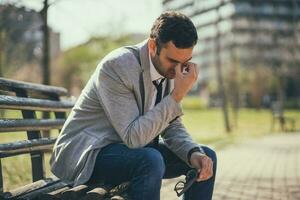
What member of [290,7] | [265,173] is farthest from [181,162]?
[290,7]

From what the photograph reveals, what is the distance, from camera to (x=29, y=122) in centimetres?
344

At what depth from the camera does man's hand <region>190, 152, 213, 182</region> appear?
10.1ft

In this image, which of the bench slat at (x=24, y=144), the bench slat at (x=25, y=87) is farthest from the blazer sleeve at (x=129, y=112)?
the bench slat at (x=25, y=87)

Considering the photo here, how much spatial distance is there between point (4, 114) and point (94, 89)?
128 centimetres

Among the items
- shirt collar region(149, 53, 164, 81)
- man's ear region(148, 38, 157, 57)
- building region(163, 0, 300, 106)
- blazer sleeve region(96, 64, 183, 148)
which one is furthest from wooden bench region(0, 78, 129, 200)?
building region(163, 0, 300, 106)

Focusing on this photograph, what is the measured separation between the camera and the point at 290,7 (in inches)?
4038

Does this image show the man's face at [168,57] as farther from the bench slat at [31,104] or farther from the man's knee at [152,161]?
the bench slat at [31,104]

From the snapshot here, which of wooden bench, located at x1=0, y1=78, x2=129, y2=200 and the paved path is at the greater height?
wooden bench, located at x1=0, y1=78, x2=129, y2=200

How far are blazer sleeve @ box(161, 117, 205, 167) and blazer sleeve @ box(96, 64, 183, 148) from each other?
44 cm

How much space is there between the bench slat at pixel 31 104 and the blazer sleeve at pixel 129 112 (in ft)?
2.13

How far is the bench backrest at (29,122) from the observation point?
3157mm

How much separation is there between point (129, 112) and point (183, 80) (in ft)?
1.19

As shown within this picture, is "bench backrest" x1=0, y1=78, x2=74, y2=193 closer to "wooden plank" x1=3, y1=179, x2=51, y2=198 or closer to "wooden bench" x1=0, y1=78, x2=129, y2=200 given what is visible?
"wooden bench" x1=0, y1=78, x2=129, y2=200

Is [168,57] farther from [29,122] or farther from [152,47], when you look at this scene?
[29,122]
